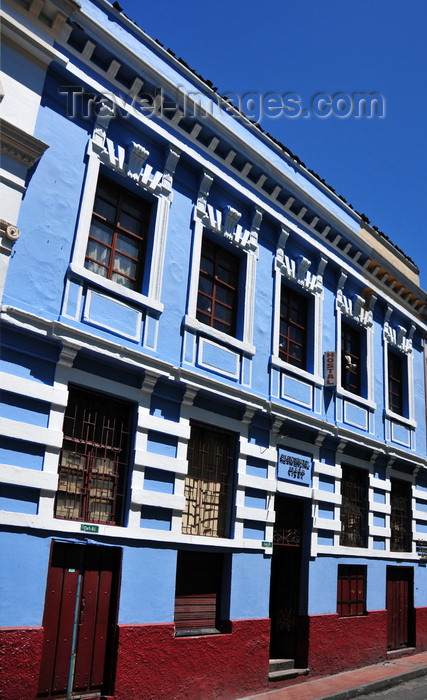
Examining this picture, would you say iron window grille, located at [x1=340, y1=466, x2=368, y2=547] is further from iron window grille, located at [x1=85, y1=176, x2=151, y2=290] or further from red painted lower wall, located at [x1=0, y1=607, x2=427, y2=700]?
iron window grille, located at [x1=85, y1=176, x2=151, y2=290]

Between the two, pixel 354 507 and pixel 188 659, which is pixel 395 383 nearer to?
pixel 354 507

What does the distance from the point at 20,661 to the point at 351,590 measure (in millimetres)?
8230

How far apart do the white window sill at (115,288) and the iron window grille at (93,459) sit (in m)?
1.51

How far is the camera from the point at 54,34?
9.43 metres

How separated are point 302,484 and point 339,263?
16.5 ft

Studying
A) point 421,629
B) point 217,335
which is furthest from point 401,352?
point 217,335

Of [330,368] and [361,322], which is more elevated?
[361,322]

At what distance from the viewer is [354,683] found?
1209cm

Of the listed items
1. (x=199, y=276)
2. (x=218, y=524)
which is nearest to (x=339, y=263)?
(x=199, y=276)

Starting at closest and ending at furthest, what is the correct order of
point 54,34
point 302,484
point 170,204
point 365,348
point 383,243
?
point 54,34 < point 170,204 < point 302,484 < point 365,348 < point 383,243

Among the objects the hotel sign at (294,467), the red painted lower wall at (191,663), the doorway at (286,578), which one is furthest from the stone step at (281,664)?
the hotel sign at (294,467)

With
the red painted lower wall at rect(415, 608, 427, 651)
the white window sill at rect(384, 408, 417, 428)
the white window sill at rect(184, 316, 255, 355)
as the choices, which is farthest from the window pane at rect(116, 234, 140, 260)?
the red painted lower wall at rect(415, 608, 427, 651)

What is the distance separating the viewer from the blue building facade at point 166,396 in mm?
8570

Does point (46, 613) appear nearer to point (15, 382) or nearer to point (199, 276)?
point (15, 382)
